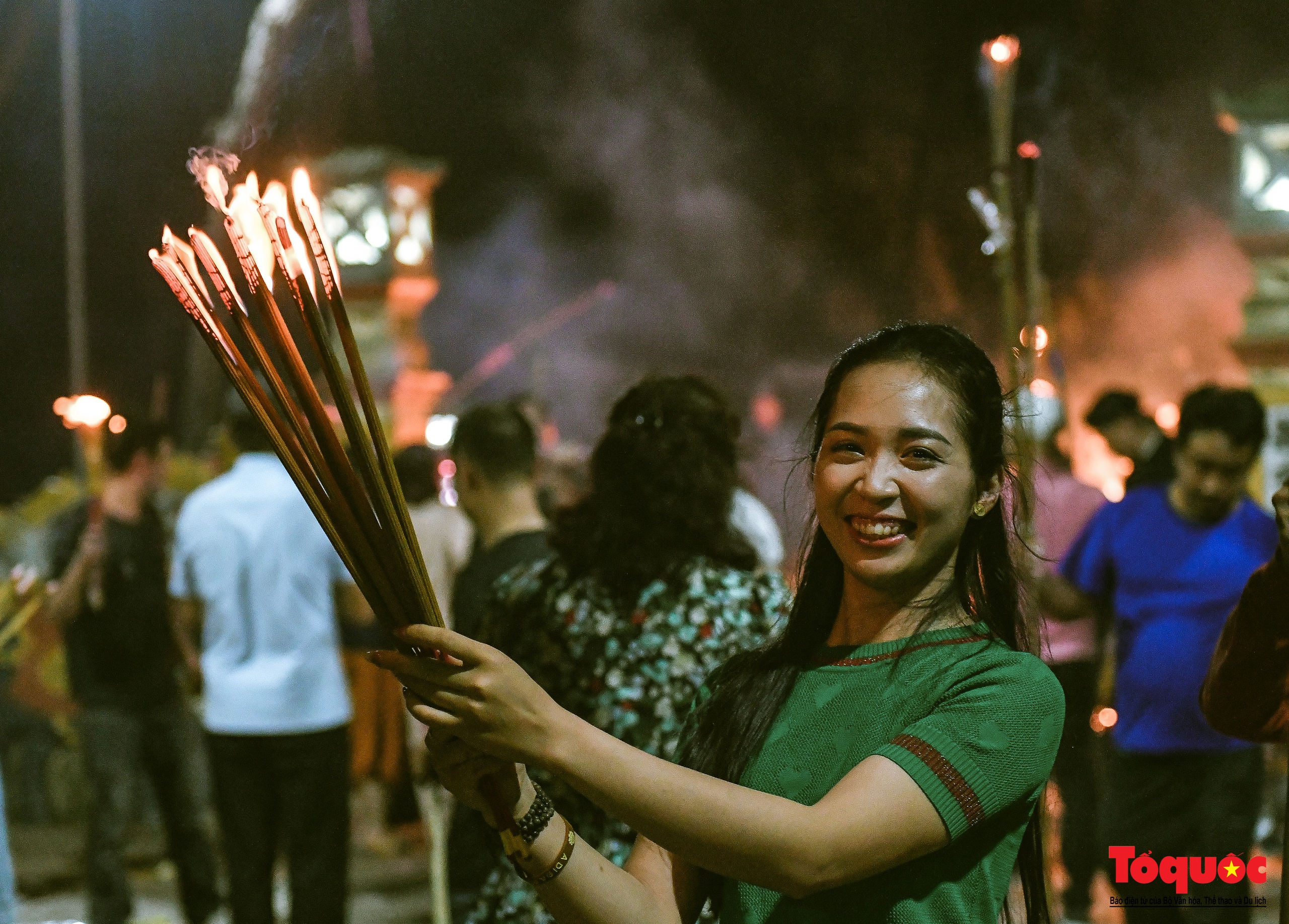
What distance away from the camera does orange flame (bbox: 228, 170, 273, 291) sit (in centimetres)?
113

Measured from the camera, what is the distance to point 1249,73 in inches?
313

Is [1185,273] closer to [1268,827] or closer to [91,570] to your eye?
[1268,827]

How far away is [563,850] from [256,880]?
3.20 meters

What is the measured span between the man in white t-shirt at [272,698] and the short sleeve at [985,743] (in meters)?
3.08

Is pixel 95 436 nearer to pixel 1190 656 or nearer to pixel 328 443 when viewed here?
pixel 1190 656

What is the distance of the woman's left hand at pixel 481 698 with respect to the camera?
1077mm

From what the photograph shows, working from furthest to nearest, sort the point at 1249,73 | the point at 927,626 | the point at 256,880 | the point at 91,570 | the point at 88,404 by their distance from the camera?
the point at 1249,73, the point at 88,404, the point at 91,570, the point at 256,880, the point at 927,626

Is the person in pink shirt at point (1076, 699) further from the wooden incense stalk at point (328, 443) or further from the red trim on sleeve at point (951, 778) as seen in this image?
the wooden incense stalk at point (328, 443)

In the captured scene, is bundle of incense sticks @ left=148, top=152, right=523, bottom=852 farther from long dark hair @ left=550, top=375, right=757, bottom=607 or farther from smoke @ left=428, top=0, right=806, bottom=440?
smoke @ left=428, top=0, right=806, bottom=440

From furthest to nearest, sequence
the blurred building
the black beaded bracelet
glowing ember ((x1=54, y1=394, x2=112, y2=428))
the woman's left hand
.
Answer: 1. the blurred building
2. glowing ember ((x1=54, y1=394, x2=112, y2=428))
3. the black beaded bracelet
4. the woman's left hand

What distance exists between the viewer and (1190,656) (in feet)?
12.2

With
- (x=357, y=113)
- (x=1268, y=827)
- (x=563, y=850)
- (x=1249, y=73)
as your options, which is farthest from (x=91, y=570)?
(x=357, y=113)

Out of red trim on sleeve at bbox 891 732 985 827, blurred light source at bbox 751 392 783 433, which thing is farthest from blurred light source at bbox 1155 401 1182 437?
blurred light source at bbox 751 392 783 433

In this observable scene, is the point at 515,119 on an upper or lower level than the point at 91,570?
upper
